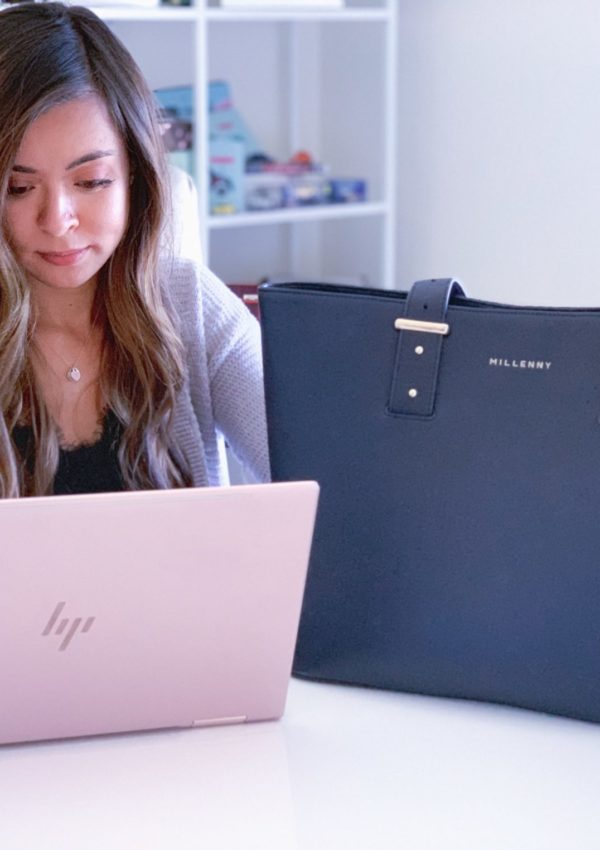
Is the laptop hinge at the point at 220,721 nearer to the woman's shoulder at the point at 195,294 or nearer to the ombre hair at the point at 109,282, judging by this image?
the ombre hair at the point at 109,282

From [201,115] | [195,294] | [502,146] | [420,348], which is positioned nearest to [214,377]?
[195,294]

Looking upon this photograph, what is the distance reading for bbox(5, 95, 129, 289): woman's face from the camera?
133 centimetres

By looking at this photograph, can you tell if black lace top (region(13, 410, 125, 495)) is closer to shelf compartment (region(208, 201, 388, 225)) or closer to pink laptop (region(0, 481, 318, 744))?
pink laptop (region(0, 481, 318, 744))

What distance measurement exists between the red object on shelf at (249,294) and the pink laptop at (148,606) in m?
0.48

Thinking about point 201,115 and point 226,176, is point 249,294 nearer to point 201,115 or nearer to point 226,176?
point 201,115

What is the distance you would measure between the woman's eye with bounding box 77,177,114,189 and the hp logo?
1.70ft

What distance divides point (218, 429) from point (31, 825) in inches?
26.9

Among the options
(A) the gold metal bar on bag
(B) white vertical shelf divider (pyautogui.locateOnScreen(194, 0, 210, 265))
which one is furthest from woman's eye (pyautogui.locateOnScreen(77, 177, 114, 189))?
(B) white vertical shelf divider (pyautogui.locateOnScreen(194, 0, 210, 265))

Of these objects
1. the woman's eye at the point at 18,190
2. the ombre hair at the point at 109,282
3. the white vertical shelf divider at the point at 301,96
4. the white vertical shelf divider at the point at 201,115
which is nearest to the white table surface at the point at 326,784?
the ombre hair at the point at 109,282

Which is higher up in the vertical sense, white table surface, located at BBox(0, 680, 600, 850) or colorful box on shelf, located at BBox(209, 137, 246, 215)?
colorful box on shelf, located at BBox(209, 137, 246, 215)

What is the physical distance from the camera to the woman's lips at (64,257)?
1378 mm

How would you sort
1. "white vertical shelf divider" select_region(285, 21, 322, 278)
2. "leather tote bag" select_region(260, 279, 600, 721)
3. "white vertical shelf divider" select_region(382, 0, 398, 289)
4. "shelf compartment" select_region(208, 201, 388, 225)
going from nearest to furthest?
1. "leather tote bag" select_region(260, 279, 600, 721)
2. "shelf compartment" select_region(208, 201, 388, 225)
3. "white vertical shelf divider" select_region(382, 0, 398, 289)
4. "white vertical shelf divider" select_region(285, 21, 322, 278)

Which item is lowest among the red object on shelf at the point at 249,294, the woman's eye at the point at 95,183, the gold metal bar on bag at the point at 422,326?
the red object on shelf at the point at 249,294

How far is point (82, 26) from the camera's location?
4.58ft
